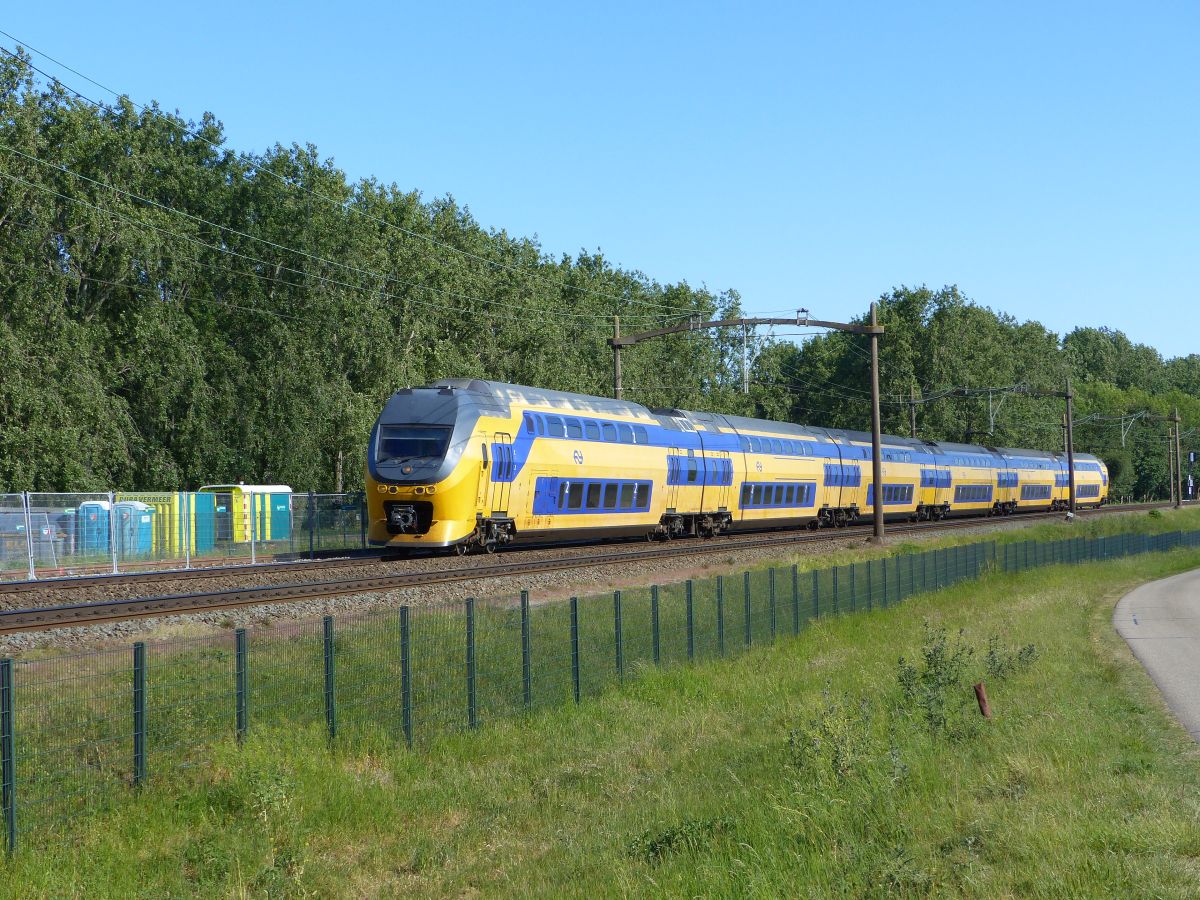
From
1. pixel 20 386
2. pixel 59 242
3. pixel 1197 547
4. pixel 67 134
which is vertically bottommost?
pixel 1197 547

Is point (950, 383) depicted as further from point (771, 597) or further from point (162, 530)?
point (771, 597)

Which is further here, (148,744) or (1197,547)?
A: (1197,547)

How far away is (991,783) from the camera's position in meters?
11.3

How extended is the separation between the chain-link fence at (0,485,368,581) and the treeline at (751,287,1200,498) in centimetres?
8607

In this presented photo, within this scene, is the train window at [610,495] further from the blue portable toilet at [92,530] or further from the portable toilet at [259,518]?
the blue portable toilet at [92,530]

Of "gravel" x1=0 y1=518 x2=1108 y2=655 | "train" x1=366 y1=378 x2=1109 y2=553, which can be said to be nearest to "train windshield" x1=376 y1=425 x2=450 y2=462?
"train" x1=366 y1=378 x2=1109 y2=553

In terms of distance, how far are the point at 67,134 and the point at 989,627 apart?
4727 centimetres

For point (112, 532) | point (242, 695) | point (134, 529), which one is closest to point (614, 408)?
point (134, 529)

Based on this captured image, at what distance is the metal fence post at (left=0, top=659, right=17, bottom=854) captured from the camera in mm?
9945

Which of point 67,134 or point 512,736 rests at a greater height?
point 67,134

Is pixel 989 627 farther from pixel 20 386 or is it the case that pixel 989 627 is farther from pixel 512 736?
pixel 20 386

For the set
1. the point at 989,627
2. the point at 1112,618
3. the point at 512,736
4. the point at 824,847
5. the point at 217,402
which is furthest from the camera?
the point at 217,402

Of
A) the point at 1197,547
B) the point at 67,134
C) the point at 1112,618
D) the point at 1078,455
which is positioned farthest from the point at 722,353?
the point at 1112,618

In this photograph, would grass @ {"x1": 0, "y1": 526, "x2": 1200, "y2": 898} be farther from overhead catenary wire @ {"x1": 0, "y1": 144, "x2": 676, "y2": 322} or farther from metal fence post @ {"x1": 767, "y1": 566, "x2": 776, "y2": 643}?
overhead catenary wire @ {"x1": 0, "y1": 144, "x2": 676, "y2": 322}
